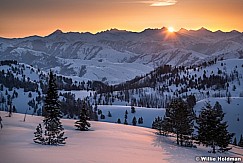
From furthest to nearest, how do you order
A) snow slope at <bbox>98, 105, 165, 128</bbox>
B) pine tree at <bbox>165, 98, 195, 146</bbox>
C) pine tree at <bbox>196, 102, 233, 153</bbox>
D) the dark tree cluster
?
snow slope at <bbox>98, 105, 165, 128</bbox> → pine tree at <bbox>165, 98, 195, 146</bbox> → the dark tree cluster → pine tree at <bbox>196, 102, 233, 153</bbox>

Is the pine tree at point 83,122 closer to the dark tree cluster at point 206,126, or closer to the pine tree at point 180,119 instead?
the dark tree cluster at point 206,126

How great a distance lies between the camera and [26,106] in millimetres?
180750

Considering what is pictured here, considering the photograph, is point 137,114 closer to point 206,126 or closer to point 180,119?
point 180,119

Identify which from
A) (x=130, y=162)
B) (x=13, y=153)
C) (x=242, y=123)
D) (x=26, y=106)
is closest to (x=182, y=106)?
(x=130, y=162)

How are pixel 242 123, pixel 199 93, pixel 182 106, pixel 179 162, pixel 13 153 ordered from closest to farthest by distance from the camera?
pixel 13 153 → pixel 179 162 → pixel 182 106 → pixel 242 123 → pixel 199 93

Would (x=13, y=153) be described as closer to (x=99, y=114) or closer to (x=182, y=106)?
(x=182, y=106)

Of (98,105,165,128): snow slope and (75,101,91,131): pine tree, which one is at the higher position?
(75,101,91,131): pine tree

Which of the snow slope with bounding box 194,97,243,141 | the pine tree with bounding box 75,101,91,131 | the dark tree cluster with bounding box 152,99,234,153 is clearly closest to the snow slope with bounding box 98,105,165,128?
the snow slope with bounding box 194,97,243,141

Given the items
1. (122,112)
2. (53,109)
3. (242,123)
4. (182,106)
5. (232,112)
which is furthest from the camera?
(122,112)

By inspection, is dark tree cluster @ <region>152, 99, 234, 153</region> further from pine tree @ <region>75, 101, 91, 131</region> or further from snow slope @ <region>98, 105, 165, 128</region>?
snow slope @ <region>98, 105, 165, 128</region>

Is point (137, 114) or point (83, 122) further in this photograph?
point (137, 114)

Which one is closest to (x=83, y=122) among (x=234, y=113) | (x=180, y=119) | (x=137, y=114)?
(x=180, y=119)

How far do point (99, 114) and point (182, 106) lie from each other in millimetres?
97581

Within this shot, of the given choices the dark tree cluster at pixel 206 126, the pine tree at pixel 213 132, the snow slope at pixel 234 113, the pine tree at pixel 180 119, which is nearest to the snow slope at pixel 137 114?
the snow slope at pixel 234 113
